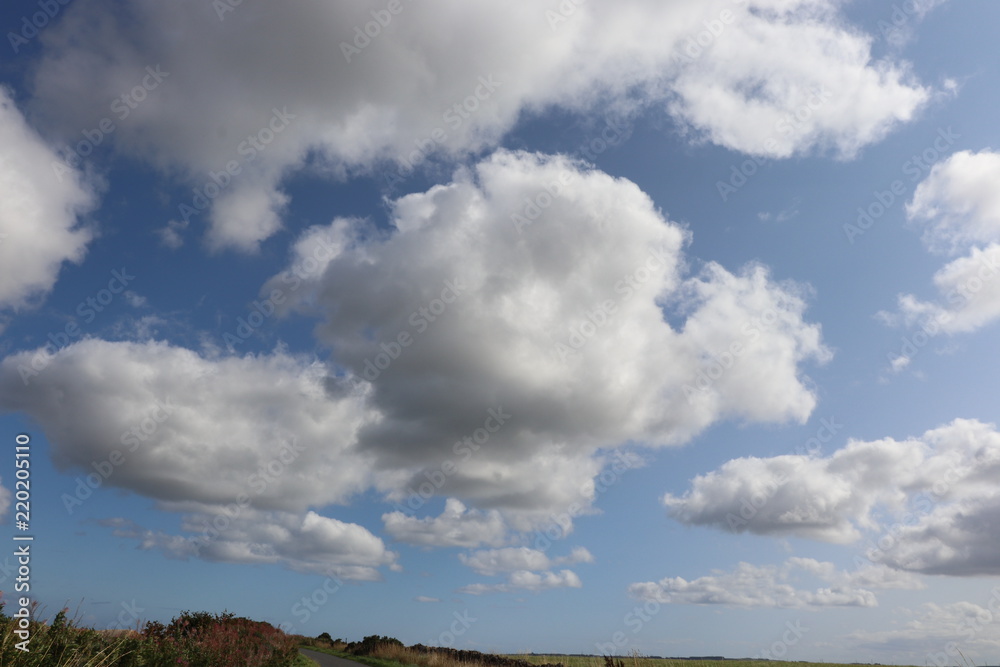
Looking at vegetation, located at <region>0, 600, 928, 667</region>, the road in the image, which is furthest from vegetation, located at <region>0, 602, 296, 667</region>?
the road

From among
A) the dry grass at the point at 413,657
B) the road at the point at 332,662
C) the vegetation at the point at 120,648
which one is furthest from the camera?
the road at the point at 332,662

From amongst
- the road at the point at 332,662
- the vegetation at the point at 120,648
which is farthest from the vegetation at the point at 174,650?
the road at the point at 332,662

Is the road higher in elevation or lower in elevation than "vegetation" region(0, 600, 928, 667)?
lower

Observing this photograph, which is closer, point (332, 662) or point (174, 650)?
point (174, 650)

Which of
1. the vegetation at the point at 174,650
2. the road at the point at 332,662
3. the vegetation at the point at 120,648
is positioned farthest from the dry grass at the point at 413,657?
the vegetation at the point at 120,648

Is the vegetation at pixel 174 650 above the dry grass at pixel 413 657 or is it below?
above

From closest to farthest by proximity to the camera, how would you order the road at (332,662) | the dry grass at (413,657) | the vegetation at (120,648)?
the vegetation at (120,648) → the dry grass at (413,657) → the road at (332,662)

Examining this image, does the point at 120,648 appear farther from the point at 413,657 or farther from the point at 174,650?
the point at 413,657

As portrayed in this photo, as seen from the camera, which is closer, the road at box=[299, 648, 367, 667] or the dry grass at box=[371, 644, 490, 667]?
the dry grass at box=[371, 644, 490, 667]

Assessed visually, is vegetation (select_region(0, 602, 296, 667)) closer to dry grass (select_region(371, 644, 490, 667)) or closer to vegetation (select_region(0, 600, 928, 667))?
vegetation (select_region(0, 600, 928, 667))

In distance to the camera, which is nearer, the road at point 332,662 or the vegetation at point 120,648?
the vegetation at point 120,648

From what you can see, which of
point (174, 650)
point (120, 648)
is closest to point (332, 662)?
point (174, 650)

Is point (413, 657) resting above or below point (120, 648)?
below

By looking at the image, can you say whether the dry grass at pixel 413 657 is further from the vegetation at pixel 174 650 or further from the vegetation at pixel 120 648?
the vegetation at pixel 120 648
